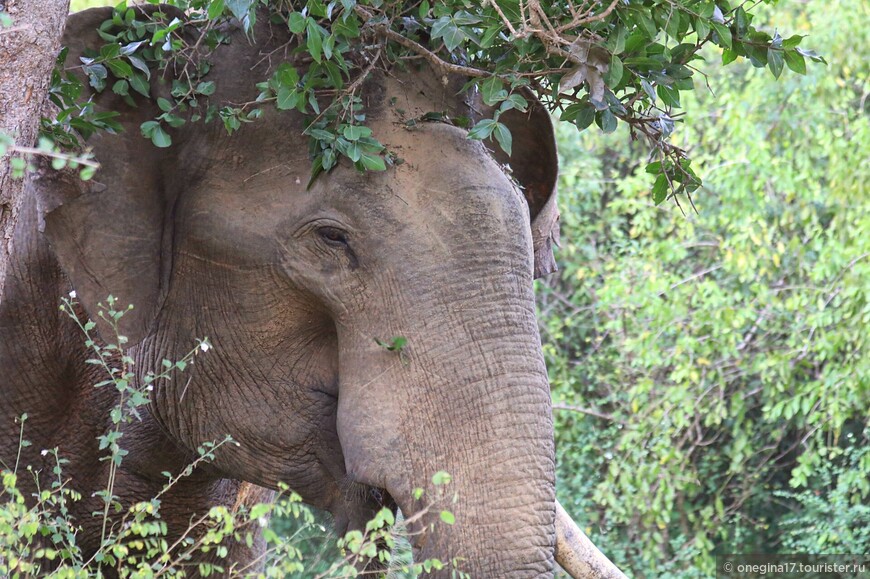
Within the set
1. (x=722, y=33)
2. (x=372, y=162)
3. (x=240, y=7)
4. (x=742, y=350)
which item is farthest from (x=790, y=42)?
(x=742, y=350)

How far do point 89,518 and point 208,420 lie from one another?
36.8 inches

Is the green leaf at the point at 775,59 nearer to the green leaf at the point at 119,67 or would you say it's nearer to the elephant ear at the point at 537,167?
the elephant ear at the point at 537,167

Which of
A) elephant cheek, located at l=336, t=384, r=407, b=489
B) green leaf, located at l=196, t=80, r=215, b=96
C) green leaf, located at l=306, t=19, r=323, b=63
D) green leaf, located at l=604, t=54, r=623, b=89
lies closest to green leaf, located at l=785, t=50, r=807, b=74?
green leaf, located at l=604, t=54, r=623, b=89

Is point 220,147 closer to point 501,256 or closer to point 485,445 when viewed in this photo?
point 501,256

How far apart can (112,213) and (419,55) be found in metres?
0.92

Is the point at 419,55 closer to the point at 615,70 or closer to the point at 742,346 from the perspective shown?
the point at 615,70

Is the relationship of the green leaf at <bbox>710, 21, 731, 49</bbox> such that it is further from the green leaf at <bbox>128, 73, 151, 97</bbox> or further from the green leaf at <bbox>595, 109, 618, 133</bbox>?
the green leaf at <bbox>128, 73, 151, 97</bbox>

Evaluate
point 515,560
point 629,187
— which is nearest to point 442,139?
point 515,560

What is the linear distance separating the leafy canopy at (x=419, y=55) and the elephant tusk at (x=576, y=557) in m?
1.26

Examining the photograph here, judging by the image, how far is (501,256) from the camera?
126 inches

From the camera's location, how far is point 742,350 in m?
8.61

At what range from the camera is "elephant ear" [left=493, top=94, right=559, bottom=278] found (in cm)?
380

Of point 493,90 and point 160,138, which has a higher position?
point 493,90

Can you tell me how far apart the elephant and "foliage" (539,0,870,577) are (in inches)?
176
